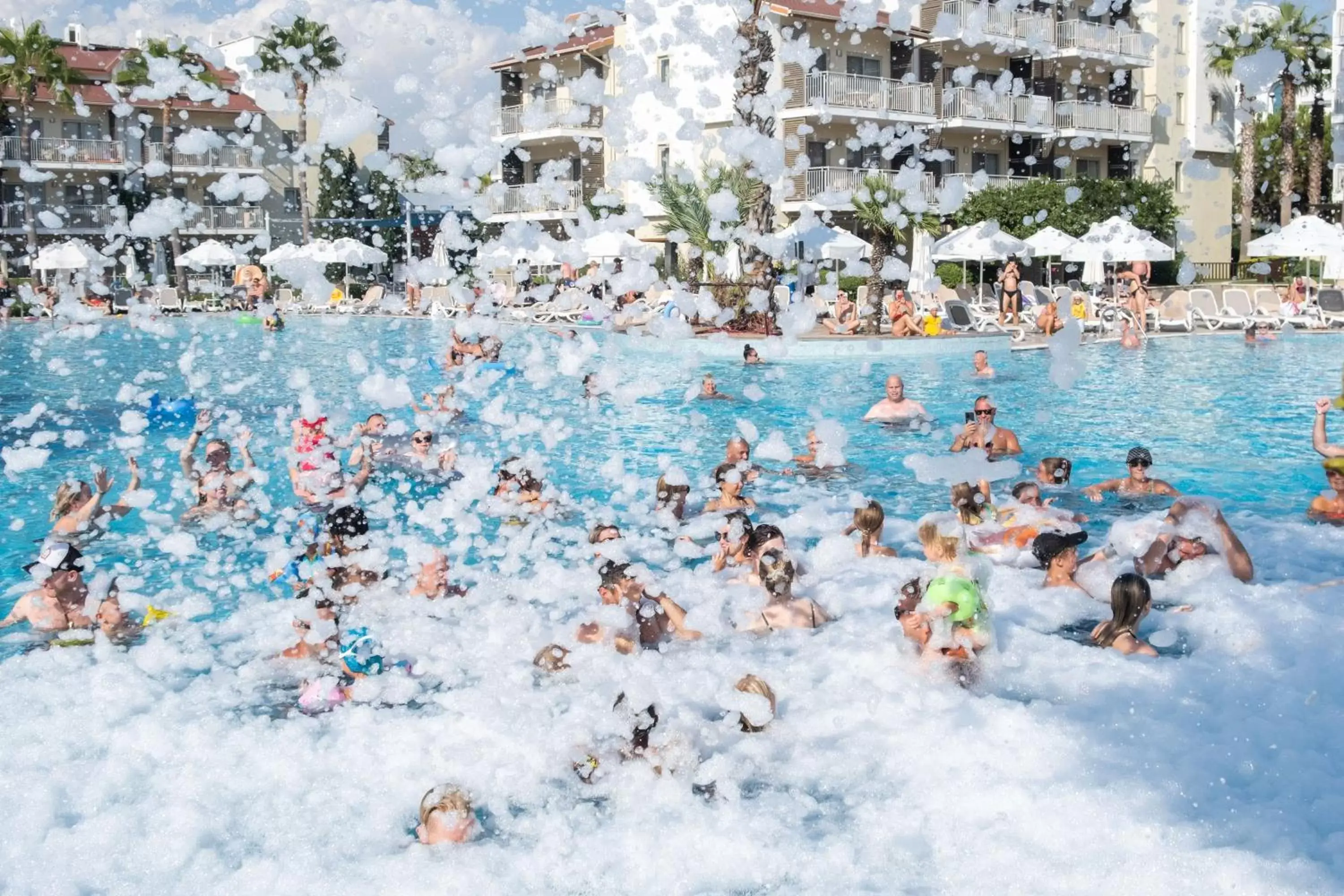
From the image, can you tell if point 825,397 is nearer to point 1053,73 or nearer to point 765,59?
point 765,59

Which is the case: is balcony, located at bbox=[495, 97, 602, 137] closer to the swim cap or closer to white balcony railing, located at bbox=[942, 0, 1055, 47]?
white balcony railing, located at bbox=[942, 0, 1055, 47]

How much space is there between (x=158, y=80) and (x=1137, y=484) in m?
30.2

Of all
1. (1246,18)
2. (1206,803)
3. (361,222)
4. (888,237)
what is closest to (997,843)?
(1206,803)

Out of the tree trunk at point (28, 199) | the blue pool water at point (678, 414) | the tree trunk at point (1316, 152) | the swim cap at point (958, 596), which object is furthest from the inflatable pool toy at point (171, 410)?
the tree trunk at point (1316, 152)

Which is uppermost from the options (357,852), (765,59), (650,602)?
(765,59)

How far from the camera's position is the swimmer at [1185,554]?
8.99 m

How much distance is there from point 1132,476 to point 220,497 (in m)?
7.62

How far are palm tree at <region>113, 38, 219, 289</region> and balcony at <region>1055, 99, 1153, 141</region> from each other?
23.4 m

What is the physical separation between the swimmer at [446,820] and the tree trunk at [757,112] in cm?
1895

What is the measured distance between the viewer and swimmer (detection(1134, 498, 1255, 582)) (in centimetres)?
899

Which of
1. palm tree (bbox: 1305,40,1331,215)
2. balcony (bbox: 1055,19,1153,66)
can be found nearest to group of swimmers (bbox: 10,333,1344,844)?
balcony (bbox: 1055,19,1153,66)

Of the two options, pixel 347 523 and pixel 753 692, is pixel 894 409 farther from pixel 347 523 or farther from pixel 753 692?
pixel 753 692

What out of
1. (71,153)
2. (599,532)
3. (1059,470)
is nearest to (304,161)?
(71,153)

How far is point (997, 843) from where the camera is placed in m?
5.69
